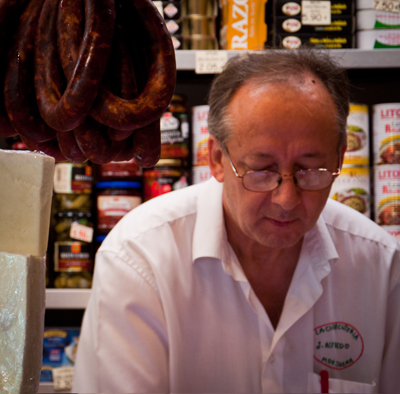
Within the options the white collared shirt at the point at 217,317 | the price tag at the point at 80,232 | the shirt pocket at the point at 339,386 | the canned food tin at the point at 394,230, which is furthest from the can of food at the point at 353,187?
the price tag at the point at 80,232

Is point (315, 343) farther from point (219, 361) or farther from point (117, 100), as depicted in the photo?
point (117, 100)

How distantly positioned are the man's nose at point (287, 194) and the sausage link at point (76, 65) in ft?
2.36

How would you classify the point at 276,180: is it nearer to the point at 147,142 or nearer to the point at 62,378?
the point at 147,142

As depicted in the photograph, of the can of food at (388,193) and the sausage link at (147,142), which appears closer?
the sausage link at (147,142)

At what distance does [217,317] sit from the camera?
4.17ft

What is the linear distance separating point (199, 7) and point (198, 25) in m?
0.06

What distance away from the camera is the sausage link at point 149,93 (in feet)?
1.42

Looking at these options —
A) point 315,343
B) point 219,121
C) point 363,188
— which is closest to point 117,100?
point 219,121

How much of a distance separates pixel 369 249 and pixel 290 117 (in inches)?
21.6

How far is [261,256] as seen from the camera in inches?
53.6

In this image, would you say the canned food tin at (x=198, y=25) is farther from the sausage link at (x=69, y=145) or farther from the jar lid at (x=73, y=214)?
the sausage link at (x=69, y=145)

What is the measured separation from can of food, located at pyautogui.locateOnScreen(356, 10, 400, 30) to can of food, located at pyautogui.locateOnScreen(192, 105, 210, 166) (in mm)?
622

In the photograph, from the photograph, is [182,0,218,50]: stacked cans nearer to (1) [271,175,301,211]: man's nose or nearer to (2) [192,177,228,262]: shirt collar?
(2) [192,177,228,262]: shirt collar

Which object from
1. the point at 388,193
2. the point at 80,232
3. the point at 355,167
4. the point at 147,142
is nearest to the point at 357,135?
the point at 355,167
